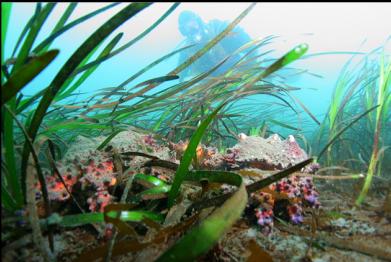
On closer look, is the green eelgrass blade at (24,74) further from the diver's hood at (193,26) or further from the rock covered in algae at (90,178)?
the diver's hood at (193,26)

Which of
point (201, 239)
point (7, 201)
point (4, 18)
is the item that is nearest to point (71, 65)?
point (4, 18)

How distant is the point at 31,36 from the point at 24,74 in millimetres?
523

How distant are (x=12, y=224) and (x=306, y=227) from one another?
1.33 m

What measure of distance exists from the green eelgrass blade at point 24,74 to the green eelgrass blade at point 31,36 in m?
0.40

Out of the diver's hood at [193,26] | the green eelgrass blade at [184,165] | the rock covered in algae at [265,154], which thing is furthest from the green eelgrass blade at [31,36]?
the diver's hood at [193,26]

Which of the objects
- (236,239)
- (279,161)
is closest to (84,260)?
(236,239)

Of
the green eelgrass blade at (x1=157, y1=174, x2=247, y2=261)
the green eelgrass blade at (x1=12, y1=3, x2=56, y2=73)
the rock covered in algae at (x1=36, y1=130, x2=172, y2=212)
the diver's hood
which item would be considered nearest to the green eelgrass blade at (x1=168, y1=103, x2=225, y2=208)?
the rock covered in algae at (x1=36, y1=130, x2=172, y2=212)

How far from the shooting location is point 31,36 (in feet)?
3.92

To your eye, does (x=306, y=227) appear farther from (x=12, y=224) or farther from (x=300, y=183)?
(x=12, y=224)

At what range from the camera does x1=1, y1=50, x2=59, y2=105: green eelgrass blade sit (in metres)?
0.79

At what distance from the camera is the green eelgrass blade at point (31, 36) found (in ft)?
3.75

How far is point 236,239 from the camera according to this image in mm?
1180

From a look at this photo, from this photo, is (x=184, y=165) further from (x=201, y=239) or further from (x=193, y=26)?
(x=193, y=26)

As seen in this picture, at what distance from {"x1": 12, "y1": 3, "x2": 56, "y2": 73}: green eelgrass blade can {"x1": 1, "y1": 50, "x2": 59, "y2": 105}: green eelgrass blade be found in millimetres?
398
